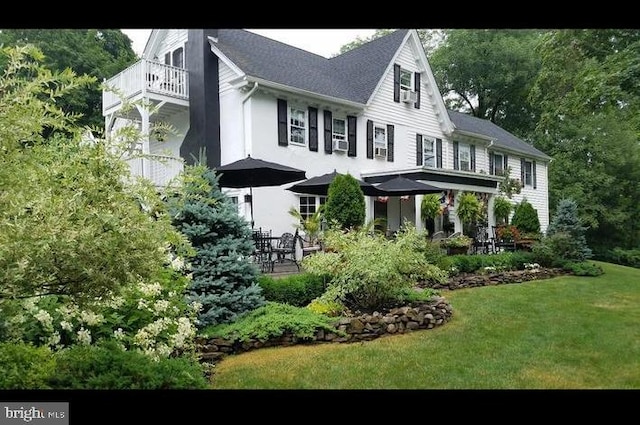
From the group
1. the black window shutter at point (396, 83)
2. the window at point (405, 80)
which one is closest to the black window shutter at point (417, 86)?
the window at point (405, 80)

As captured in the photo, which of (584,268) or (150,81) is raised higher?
(150,81)

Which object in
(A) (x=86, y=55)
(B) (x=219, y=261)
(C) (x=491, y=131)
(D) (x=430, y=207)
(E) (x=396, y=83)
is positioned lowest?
(B) (x=219, y=261)

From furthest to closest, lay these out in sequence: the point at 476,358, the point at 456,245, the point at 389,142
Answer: the point at 389,142 → the point at 456,245 → the point at 476,358

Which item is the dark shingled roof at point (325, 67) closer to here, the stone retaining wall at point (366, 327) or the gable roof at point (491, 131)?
the gable roof at point (491, 131)

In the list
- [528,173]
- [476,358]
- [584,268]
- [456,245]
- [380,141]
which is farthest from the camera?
[528,173]

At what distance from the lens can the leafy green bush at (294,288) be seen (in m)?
5.19

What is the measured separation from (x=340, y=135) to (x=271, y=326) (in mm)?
6981

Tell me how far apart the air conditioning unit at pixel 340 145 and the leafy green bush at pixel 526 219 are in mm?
4717

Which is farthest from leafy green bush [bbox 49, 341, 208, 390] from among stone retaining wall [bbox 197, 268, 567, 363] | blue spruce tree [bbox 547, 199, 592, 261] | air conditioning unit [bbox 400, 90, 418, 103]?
air conditioning unit [bbox 400, 90, 418, 103]

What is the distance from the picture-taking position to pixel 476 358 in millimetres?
3910

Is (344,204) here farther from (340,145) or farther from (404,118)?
(404,118)

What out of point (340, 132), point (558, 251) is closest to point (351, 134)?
point (340, 132)
